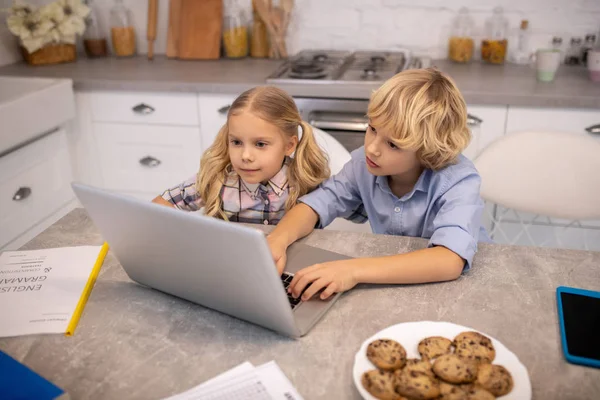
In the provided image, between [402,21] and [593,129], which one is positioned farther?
[402,21]

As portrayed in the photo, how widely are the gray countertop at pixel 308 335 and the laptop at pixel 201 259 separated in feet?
0.10

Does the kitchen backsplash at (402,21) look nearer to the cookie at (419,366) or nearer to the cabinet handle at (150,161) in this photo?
the cabinet handle at (150,161)

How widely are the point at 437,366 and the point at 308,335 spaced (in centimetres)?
22

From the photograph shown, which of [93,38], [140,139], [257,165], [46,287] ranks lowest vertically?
[140,139]

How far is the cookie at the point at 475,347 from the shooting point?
85cm

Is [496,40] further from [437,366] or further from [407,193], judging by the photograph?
[437,366]

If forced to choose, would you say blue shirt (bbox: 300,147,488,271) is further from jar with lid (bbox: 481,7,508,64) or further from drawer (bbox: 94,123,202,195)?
jar with lid (bbox: 481,7,508,64)

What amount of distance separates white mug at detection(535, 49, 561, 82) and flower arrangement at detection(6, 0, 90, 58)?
2.00m

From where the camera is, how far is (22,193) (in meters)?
2.37

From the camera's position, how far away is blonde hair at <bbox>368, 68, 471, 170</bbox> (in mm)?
1222

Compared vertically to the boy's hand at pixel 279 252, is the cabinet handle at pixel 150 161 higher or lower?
lower

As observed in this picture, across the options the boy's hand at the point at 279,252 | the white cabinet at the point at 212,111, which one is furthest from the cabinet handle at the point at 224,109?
the boy's hand at the point at 279,252

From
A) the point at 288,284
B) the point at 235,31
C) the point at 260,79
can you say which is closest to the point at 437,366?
the point at 288,284

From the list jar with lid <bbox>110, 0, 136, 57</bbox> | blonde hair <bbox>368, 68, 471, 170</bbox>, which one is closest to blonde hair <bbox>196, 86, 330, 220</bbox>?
blonde hair <bbox>368, 68, 471, 170</bbox>
